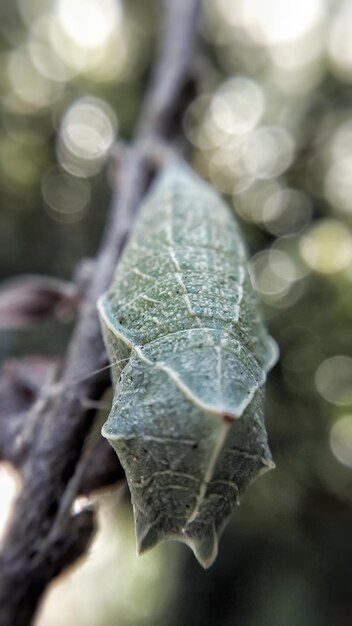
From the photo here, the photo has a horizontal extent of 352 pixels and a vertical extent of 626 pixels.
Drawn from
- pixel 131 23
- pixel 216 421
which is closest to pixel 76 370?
pixel 216 421

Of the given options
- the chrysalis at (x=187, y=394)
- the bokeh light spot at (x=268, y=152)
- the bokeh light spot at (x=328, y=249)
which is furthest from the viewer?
the bokeh light spot at (x=268, y=152)

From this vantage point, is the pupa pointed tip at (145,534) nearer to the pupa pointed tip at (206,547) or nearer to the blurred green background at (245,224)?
the pupa pointed tip at (206,547)

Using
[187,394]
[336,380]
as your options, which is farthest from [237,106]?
[187,394]

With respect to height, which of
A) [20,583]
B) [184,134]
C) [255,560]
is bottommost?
[255,560]

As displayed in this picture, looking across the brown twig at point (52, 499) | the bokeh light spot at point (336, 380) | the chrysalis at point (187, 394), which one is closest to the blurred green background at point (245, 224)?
the bokeh light spot at point (336, 380)

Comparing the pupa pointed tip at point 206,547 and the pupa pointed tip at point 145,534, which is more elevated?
the pupa pointed tip at point 145,534

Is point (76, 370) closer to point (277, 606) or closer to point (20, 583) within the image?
point (20, 583)

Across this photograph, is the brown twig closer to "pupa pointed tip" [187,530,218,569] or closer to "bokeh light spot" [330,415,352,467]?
"pupa pointed tip" [187,530,218,569]
